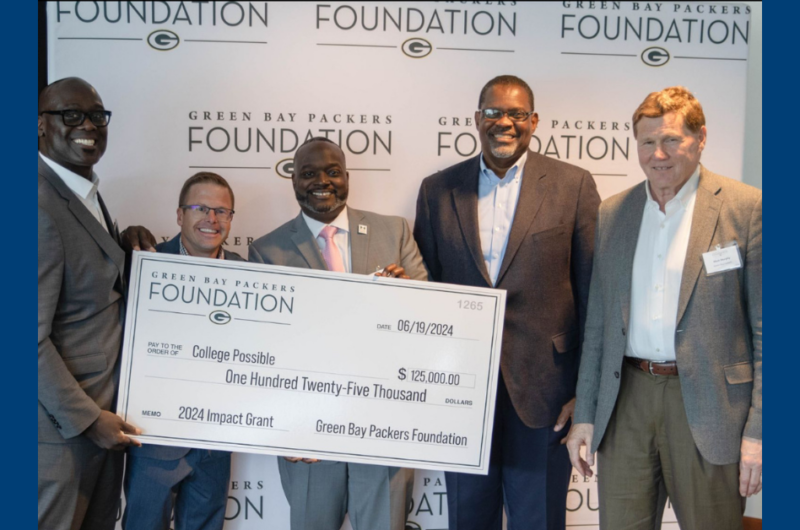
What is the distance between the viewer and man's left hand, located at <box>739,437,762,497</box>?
2074mm

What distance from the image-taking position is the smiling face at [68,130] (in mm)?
2354

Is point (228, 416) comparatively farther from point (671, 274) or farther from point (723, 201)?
point (723, 201)

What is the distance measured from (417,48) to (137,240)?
64.5 inches

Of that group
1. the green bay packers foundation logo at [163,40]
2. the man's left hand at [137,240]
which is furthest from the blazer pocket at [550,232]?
the green bay packers foundation logo at [163,40]

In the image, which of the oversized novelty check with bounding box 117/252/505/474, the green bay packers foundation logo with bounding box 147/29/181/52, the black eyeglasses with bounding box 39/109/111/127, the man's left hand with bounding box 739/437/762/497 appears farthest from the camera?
the green bay packers foundation logo with bounding box 147/29/181/52

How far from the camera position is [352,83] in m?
3.16

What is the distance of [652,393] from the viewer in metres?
2.21

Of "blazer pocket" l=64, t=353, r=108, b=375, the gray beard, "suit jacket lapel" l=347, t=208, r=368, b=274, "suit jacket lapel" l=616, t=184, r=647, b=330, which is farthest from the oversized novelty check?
the gray beard

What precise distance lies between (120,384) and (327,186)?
112 centimetres

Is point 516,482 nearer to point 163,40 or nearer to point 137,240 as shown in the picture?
point 137,240

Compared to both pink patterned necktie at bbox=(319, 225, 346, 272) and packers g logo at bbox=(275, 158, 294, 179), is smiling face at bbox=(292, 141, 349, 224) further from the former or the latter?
packers g logo at bbox=(275, 158, 294, 179)

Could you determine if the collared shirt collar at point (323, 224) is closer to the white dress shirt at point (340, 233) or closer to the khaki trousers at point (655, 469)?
the white dress shirt at point (340, 233)

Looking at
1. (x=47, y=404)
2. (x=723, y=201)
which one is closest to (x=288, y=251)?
(x=47, y=404)

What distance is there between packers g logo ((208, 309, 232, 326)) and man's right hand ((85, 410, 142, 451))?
496mm
